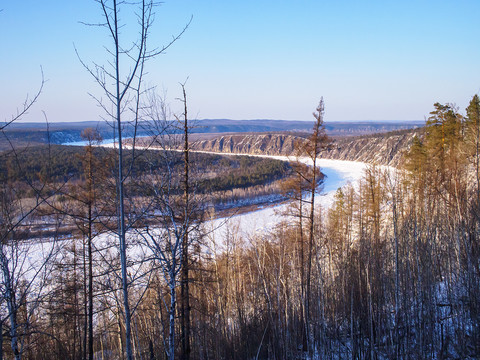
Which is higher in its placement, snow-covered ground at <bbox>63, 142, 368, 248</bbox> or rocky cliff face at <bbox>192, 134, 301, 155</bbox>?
rocky cliff face at <bbox>192, 134, 301, 155</bbox>

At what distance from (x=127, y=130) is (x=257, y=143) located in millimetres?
123759

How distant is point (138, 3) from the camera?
3.43 metres

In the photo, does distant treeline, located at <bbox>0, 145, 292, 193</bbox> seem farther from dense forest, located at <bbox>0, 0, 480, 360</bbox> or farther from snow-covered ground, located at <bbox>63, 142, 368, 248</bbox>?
snow-covered ground, located at <bbox>63, 142, 368, 248</bbox>

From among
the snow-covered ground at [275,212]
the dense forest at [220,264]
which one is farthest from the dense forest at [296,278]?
the snow-covered ground at [275,212]

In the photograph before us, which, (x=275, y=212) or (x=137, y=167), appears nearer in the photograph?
(x=137, y=167)

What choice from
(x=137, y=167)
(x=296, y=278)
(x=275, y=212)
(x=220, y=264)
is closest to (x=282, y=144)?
(x=220, y=264)

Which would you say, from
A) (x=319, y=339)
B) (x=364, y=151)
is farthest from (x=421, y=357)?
(x=364, y=151)

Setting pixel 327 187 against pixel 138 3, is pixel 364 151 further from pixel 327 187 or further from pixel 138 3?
pixel 138 3

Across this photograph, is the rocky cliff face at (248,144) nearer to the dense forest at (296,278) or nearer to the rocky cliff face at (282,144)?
the rocky cliff face at (282,144)

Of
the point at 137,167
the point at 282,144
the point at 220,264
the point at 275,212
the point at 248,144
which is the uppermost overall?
the point at 282,144

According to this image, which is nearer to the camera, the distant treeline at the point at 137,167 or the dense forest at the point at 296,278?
the distant treeline at the point at 137,167

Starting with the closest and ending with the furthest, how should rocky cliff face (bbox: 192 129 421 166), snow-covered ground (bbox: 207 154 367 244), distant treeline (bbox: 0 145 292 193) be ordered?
distant treeline (bbox: 0 145 292 193) < snow-covered ground (bbox: 207 154 367 244) < rocky cliff face (bbox: 192 129 421 166)

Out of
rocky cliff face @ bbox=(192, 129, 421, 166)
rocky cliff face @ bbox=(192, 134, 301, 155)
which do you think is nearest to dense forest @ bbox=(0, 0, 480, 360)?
rocky cliff face @ bbox=(192, 129, 421, 166)

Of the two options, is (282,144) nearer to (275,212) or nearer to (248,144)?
(248,144)
